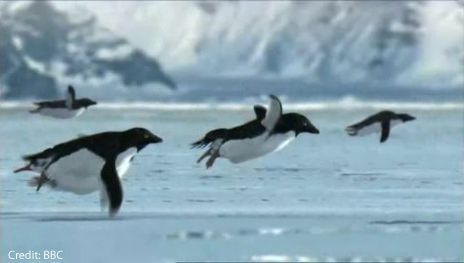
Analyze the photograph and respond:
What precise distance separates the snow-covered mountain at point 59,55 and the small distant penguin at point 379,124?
158 centimetres

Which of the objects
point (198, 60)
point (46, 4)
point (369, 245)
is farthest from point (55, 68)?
point (369, 245)

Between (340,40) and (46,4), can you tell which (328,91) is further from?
(46,4)

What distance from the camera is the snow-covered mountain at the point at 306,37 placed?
9.25 metres

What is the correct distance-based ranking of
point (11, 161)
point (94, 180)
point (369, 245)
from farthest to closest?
point (11, 161) → point (94, 180) → point (369, 245)

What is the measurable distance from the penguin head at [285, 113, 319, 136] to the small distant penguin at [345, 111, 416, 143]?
1.63m

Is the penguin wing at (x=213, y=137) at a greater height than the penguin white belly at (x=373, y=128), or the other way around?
the penguin wing at (x=213, y=137)

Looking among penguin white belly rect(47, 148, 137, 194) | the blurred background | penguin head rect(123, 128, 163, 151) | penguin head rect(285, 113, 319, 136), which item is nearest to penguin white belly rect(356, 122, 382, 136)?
the blurred background

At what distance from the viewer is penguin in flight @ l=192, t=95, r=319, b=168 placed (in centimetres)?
697

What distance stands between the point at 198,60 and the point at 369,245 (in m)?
3.43

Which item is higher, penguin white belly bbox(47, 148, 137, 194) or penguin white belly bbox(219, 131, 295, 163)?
penguin white belly bbox(219, 131, 295, 163)

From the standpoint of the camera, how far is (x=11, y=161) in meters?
7.58

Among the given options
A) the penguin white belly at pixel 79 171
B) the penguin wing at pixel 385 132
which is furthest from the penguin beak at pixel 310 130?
the penguin wing at pixel 385 132

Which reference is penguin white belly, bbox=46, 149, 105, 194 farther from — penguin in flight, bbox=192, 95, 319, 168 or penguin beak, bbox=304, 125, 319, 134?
penguin beak, bbox=304, 125, 319, 134

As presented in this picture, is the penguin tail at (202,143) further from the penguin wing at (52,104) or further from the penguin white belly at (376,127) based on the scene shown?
the penguin white belly at (376,127)
